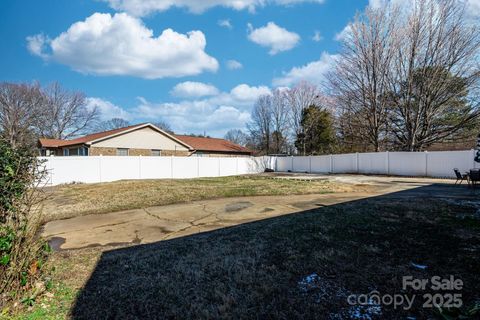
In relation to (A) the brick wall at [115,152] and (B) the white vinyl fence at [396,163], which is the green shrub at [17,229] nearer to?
(A) the brick wall at [115,152]

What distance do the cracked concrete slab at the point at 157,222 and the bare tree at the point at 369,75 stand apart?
16101 millimetres

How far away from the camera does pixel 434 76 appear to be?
17.1 m

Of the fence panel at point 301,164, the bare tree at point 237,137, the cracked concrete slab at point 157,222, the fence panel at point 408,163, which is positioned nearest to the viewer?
the cracked concrete slab at point 157,222

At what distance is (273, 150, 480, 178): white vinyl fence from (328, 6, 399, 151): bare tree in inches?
80.4

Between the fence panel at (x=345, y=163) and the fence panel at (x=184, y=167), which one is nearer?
the fence panel at (x=184, y=167)

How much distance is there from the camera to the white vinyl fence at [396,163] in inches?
578

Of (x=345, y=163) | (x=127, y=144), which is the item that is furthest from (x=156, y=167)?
(x=345, y=163)

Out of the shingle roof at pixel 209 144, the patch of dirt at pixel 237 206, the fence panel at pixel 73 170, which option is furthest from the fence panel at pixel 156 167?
the patch of dirt at pixel 237 206

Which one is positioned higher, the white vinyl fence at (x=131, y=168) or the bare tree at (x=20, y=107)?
the bare tree at (x=20, y=107)

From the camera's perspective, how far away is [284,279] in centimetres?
284

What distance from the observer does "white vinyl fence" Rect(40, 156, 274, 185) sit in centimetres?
1471

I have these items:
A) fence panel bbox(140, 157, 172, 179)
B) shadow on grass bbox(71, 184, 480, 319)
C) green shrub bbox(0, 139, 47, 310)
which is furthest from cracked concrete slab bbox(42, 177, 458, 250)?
fence panel bbox(140, 157, 172, 179)

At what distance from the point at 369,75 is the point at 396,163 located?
7.31 m

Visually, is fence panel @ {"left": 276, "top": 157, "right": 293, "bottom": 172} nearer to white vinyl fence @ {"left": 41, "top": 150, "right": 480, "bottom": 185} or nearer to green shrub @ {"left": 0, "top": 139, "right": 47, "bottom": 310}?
white vinyl fence @ {"left": 41, "top": 150, "right": 480, "bottom": 185}
